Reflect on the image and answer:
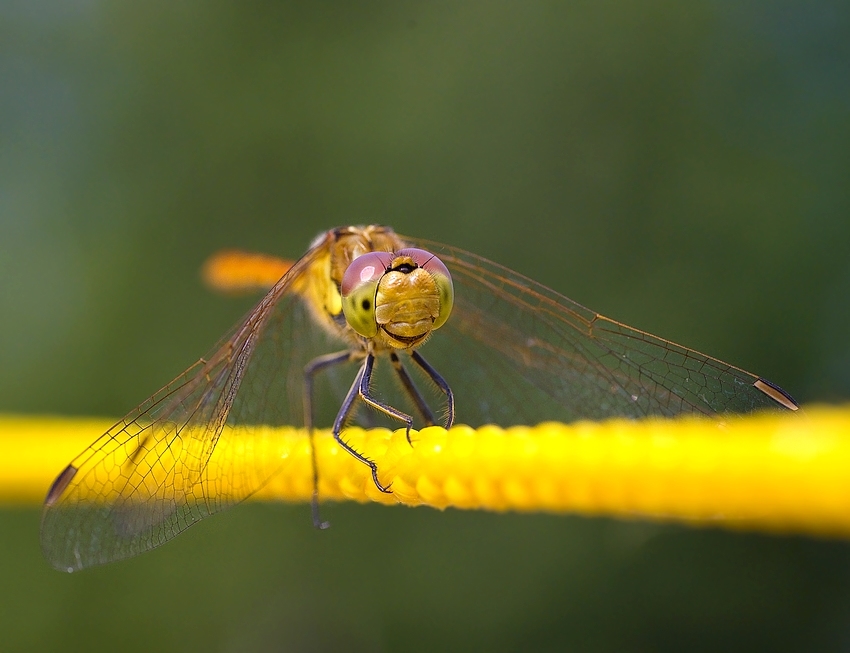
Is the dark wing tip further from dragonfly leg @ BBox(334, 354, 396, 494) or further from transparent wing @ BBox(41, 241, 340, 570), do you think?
transparent wing @ BBox(41, 241, 340, 570)

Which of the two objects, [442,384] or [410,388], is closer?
[442,384]

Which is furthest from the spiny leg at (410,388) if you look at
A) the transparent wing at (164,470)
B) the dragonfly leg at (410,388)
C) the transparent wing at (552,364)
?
the transparent wing at (164,470)

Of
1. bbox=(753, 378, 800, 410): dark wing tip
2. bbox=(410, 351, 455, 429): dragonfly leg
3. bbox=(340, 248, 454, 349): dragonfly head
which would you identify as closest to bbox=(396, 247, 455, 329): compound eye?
bbox=(340, 248, 454, 349): dragonfly head

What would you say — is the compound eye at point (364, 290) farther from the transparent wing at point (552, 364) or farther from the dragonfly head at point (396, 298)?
the transparent wing at point (552, 364)

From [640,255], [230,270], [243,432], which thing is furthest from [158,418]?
[640,255]

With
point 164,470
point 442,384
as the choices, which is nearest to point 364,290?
point 442,384

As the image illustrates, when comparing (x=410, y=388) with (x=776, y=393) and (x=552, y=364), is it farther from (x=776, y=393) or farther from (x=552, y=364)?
(x=776, y=393)
